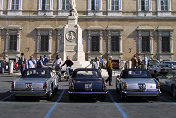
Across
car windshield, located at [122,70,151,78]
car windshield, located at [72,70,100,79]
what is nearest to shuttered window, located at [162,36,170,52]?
car windshield, located at [122,70,151,78]

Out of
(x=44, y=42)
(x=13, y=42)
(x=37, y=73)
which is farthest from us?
(x=44, y=42)

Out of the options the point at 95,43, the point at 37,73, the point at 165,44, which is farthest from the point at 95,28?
the point at 37,73

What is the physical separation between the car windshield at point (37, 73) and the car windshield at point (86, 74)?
53.9 inches

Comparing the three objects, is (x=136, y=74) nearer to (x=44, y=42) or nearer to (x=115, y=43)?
(x=115, y=43)

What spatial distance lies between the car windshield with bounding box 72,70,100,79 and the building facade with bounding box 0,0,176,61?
77.9ft

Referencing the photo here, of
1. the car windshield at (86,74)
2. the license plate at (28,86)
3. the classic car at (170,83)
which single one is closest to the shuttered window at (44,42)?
the car windshield at (86,74)

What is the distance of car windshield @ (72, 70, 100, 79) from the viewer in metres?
9.63

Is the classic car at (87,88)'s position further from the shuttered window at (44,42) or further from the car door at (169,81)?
the shuttered window at (44,42)

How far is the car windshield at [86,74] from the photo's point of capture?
9.63 metres

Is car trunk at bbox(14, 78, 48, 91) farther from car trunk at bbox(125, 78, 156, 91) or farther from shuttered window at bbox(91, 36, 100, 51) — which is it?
shuttered window at bbox(91, 36, 100, 51)

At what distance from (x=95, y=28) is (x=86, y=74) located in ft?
80.9

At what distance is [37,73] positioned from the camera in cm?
1020

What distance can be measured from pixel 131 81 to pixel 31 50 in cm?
2742

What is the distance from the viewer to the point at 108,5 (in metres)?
34.6
